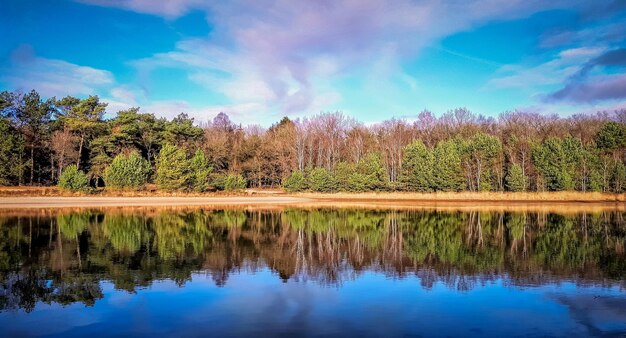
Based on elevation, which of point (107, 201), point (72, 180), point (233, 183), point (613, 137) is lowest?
point (107, 201)

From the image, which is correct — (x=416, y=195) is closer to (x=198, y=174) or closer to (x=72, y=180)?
(x=198, y=174)

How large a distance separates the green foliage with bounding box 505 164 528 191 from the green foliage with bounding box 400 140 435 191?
1093 centimetres

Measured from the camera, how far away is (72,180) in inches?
2464

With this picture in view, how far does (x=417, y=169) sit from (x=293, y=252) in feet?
177

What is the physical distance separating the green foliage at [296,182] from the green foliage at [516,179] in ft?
106

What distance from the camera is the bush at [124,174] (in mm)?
65000

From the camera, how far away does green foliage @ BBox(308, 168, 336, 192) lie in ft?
253

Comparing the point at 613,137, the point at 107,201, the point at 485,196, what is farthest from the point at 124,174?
the point at 613,137

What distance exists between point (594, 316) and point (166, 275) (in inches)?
525

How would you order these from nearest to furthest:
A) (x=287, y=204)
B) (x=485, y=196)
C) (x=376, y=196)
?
(x=287, y=204), (x=485, y=196), (x=376, y=196)

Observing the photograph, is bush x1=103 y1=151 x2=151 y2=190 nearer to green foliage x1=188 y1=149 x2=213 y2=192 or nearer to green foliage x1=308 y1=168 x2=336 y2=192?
green foliage x1=188 y1=149 x2=213 y2=192

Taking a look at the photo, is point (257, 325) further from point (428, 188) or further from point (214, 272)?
point (428, 188)

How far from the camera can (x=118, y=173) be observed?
6500 centimetres

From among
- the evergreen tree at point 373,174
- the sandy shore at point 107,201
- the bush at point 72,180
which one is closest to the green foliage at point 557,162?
the evergreen tree at point 373,174
